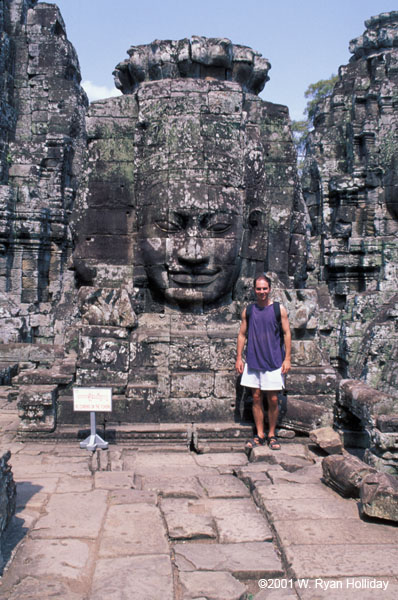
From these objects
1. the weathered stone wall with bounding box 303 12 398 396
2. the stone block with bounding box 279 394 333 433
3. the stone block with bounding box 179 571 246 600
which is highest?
the weathered stone wall with bounding box 303 12 398 396

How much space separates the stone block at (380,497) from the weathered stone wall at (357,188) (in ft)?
29.2

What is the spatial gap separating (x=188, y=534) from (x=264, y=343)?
7.20 feet

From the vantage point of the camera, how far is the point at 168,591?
2688mm

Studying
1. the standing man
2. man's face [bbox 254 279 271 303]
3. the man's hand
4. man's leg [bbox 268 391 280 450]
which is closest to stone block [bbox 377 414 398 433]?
the standing man

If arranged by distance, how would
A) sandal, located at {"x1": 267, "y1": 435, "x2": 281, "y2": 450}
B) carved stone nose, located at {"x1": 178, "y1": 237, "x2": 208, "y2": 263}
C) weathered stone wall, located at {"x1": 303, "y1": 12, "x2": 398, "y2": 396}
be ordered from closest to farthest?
sandal, located at {"x1": 267, "y1": 435, "x2": 281, "y2": 450} < carved stone nose, located at {"x1": 178, "y1": 237, "x2": 208, "y2": 263} < weathered stone wall, located at {"x1": 303, "y1": 12, "x2": 398, "y2": 396}

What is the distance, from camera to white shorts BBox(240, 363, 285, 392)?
16.7 feet

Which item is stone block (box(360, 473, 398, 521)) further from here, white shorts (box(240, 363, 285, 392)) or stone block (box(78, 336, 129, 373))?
stone block (box(78, 336, 129, 373))

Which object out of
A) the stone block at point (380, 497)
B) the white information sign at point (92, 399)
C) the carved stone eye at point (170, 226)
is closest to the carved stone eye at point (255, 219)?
the carved stone eye at point (170, 226)

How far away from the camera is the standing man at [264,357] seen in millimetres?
5117

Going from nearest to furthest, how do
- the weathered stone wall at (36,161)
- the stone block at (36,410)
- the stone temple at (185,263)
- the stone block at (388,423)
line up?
the stone block at (388,423) < the stone block at (36,410) < the stone temple at (185,263) < the weathered stone wall at (36,161)

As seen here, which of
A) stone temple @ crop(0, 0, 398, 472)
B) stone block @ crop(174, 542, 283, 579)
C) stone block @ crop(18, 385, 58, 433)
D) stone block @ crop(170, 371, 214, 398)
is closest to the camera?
stone block @ crop(174, 542, 283, 579)

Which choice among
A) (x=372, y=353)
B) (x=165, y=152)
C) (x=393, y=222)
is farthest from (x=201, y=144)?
(x=393, y=222)

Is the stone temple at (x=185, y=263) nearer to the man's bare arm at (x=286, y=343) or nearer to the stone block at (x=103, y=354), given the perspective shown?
the stone block at (x=103, y=354)

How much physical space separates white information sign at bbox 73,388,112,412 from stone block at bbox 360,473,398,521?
7.83ft
